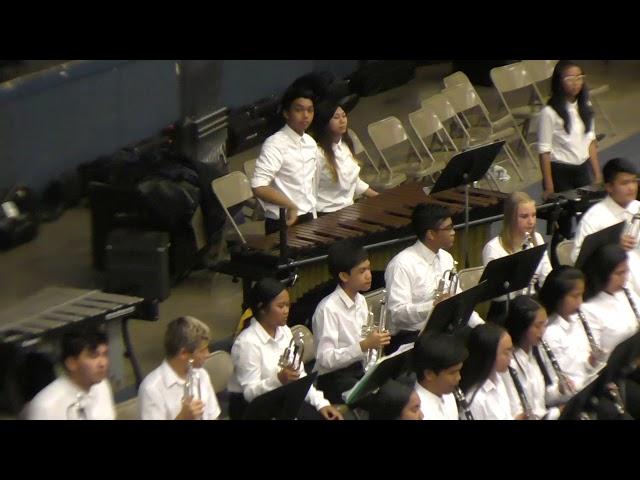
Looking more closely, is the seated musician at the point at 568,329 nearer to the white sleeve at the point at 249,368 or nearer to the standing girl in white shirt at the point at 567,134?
the white sleeve at the point at 249,368

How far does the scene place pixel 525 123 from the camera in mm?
12469

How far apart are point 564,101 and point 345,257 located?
3.13 m

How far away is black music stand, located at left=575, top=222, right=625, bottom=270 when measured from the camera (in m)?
7.94

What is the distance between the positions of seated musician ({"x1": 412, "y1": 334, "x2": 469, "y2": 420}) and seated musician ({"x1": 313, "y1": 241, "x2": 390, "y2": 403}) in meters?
0.78

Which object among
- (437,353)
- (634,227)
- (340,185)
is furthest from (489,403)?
(340,185)

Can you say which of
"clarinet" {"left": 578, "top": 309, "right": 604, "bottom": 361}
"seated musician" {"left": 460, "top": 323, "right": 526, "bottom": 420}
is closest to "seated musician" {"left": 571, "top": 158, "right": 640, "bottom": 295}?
"clarinet" {"left": 578, "top": 309, "right": 604, "bottom": 361}

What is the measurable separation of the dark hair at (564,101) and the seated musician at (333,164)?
4.83 ft

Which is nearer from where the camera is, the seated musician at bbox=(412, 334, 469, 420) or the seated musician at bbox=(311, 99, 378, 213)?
the seated musician at bbox=(412, 334, 469, 420)

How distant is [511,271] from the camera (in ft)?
24.6

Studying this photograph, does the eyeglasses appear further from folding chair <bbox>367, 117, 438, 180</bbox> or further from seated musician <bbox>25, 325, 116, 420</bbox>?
seated musician <bbox>25, 325, 116, 420</bbox>

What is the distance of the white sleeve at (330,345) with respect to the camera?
729cm

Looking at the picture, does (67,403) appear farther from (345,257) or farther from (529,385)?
(529,385)

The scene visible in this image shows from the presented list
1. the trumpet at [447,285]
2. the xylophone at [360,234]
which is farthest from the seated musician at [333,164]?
the trumpet at [447,285]

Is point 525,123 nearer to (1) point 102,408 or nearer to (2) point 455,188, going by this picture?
(2) point 455,188
